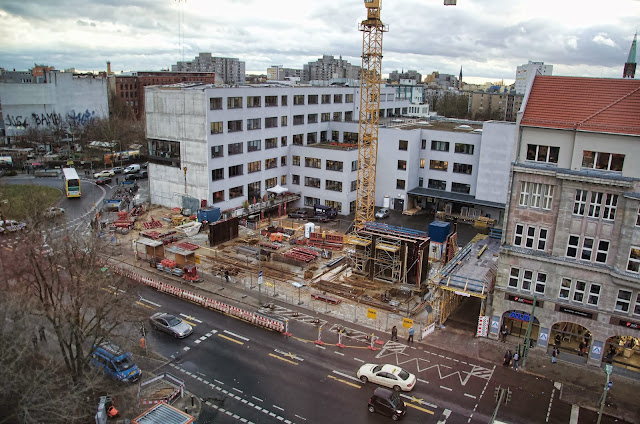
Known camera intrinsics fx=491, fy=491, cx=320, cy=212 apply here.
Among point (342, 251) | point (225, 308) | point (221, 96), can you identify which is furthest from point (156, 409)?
point (221, 96)

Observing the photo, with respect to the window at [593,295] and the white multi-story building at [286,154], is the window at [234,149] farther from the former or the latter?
the window at [593,295]

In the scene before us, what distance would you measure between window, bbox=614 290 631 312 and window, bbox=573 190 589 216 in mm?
6060

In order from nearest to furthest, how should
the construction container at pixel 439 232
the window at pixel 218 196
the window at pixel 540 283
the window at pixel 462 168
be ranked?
the window at pixel 540 283 → the construction container at pixel 439 232 → the window at pixel 218 196 → the window at pixel 462 168

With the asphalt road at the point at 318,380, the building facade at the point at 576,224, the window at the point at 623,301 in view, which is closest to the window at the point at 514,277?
the building facade at the point at 576,224

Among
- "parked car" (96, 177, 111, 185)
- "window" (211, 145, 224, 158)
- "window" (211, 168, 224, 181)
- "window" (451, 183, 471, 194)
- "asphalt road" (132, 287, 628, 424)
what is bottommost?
"asphalt road" (132, 287, 628, 424)

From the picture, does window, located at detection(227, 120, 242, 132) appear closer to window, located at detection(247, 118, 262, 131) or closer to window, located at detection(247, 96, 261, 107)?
window, located at detection(247, 118, 262, 131)

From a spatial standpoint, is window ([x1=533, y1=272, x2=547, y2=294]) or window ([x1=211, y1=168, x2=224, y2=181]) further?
window ([x1=211, y1=168, x2=224, y2=181])

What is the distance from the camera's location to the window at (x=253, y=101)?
7021 cm

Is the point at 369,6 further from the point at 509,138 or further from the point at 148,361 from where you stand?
the point at 148,361

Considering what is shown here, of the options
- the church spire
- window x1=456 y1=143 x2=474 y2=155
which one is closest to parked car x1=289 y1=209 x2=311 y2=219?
window x1=456 y1=143 x2=474 y2=155

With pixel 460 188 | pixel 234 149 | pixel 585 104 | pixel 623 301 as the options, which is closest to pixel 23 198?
pixel 234 149

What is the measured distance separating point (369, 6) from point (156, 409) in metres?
54.4

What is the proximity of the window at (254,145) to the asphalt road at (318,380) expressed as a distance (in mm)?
35980

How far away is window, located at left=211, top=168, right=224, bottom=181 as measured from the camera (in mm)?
66294
